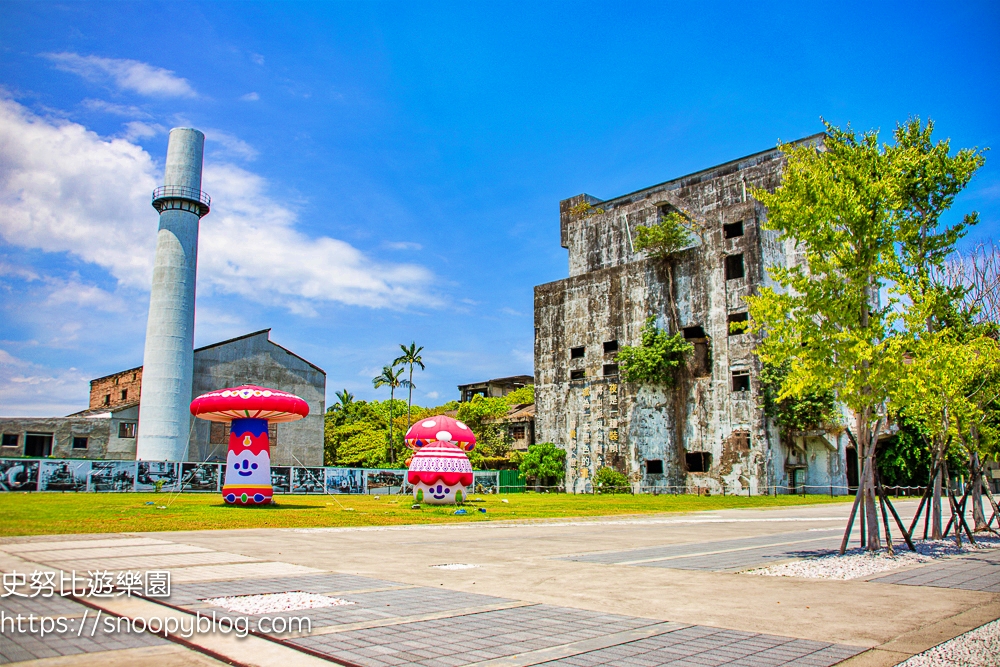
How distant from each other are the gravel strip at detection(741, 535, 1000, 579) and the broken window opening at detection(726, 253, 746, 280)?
108ft

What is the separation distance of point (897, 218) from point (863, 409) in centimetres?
358

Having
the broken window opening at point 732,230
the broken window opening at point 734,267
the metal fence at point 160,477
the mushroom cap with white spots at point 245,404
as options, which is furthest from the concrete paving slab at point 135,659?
the broken window opening at point 732,230

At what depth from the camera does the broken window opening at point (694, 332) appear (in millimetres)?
46000

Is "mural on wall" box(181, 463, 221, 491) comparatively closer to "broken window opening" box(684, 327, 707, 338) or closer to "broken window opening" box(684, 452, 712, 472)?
"broken window opening" box(684, 452, 712, 472)

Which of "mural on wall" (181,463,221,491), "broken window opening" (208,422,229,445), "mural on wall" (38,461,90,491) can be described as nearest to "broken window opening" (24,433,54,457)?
"broken window opening" (208,422,229,445)

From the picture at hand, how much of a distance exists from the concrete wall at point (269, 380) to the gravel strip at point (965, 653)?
49.6 meters

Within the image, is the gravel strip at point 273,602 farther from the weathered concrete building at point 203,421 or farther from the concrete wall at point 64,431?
the concrete wall at point 64,431

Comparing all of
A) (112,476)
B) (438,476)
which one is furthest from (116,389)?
(438,476)

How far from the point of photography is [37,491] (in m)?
32.4

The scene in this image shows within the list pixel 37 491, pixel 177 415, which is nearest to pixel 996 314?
pixel 37 491

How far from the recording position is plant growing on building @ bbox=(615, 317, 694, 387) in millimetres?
45719

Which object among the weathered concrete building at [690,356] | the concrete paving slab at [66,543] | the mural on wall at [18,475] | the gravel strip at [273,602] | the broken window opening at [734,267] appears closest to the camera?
the gravel strip at [273,602]

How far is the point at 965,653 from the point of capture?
502 cm

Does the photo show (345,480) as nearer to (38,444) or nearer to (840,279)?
(38,444)
